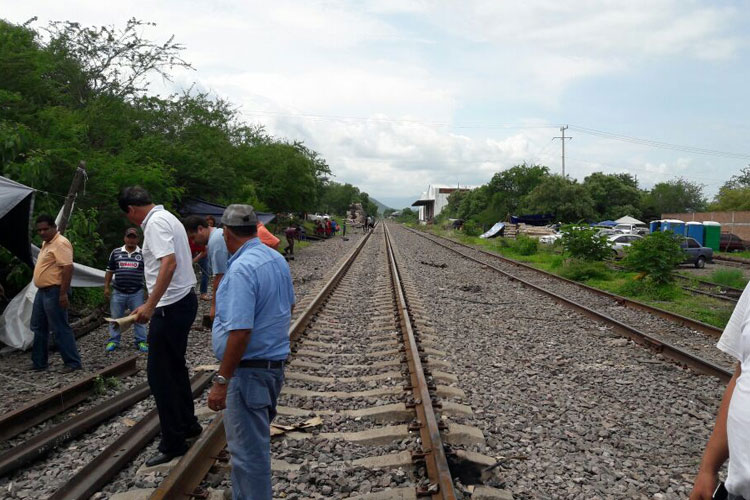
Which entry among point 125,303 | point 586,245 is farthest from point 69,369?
point 586,245

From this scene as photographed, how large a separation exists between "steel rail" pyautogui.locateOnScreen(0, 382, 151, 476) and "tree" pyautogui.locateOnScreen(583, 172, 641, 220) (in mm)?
62279

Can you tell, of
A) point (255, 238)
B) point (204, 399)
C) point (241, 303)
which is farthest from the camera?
point (204, 399)

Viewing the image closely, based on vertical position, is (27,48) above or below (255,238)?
above

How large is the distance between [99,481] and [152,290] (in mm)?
1295

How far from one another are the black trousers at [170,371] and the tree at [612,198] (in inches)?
2473

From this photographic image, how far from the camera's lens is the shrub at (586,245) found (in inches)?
780

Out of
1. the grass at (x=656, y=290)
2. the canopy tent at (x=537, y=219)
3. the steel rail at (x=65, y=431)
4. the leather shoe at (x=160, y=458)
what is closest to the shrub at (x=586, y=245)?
the grass at (x=656, y=290)

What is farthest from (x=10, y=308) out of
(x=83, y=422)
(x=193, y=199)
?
(x=193, y=199)

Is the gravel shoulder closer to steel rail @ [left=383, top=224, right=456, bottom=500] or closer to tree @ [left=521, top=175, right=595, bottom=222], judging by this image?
steel rail @ [left=383, top=224, right=456, bottom=500]

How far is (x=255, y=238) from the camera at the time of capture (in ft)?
10.7

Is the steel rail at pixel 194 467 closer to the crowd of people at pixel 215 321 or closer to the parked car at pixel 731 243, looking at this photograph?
the crowd of people at pixel 215 321

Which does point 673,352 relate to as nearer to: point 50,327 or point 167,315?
point 167,315

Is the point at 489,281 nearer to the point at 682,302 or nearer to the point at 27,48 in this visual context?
the point at 682,302

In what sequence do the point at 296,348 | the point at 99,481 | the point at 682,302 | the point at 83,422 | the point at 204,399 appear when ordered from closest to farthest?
the point at 99,481, the point at 83,422, the point at 204,399, the point at 296,348, the point at 682,302
